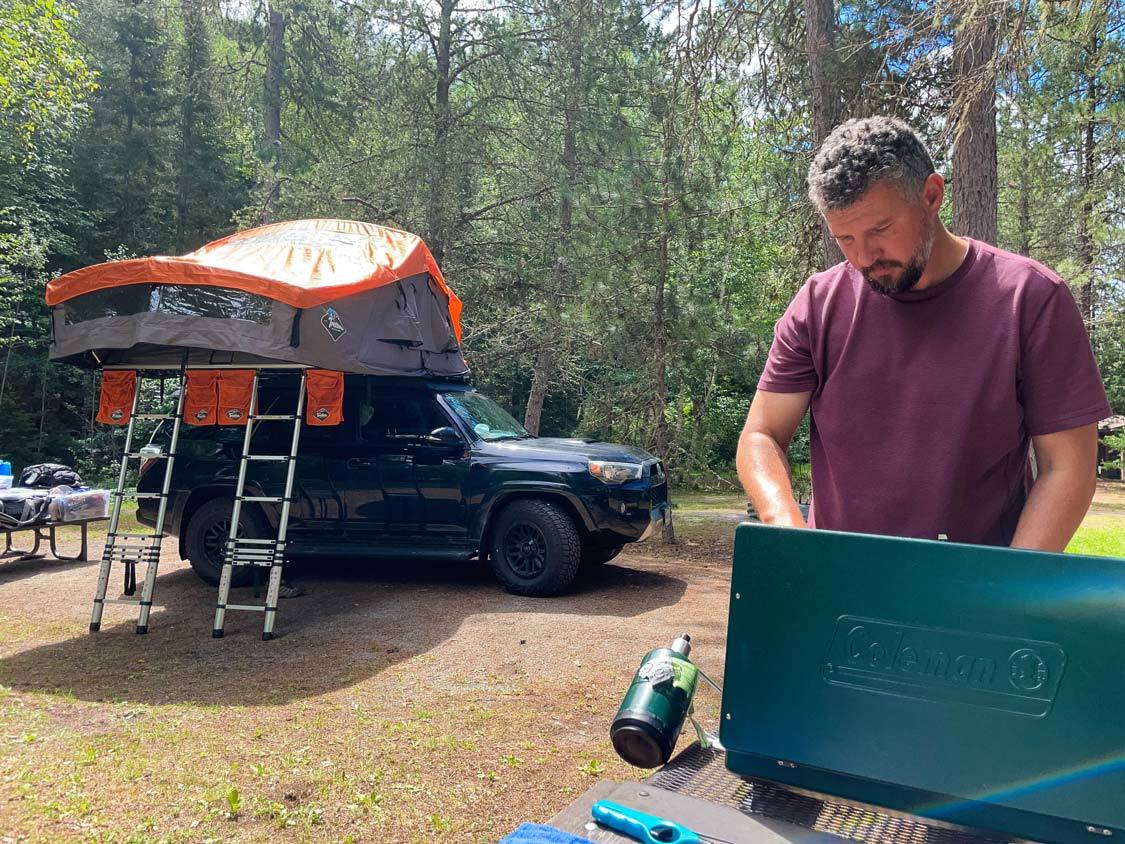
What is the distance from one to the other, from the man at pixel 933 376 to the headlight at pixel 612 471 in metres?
→ 5.08

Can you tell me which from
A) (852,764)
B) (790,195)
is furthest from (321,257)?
(852,764)

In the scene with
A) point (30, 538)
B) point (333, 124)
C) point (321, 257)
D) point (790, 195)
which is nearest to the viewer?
point (321, 257)

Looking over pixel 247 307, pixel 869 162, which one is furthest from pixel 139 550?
pixel 869 162

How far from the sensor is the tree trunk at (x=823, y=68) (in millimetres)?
8023

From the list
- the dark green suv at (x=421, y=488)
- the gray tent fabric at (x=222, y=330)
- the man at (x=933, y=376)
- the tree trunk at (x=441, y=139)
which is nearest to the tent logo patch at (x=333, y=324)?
the gray tent fabric at (x=222, y=330)

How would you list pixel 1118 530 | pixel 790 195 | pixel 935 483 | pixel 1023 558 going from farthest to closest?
pixel 1118 530, pixel 790 195, pixel 935 483, pixel 1023 558

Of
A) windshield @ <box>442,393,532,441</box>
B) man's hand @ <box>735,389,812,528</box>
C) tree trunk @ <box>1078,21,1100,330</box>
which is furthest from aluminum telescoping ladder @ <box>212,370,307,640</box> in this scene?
tree trunk @ <box>1078,21,1100,330</box>

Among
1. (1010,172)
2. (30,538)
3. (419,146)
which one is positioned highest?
(1010,172)

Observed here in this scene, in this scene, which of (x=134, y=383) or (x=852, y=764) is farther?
(x=134, y=383)

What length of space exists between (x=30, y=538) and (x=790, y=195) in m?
10.2

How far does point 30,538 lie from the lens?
1090 cm

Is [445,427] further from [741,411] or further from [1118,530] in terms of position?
[741,411]

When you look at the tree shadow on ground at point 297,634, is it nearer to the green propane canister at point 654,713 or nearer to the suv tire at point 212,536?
the suv tire at point 212,536

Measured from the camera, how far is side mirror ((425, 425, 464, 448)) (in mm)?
7234
